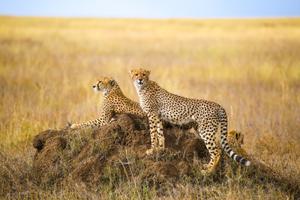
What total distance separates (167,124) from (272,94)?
5.91m

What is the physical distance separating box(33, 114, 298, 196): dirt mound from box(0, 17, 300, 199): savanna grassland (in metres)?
0.17

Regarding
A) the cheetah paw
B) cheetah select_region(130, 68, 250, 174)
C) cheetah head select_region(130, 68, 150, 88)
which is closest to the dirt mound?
the cheetah paw

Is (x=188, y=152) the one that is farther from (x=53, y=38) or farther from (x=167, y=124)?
(x=53, y=38)

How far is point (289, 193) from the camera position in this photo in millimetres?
5863

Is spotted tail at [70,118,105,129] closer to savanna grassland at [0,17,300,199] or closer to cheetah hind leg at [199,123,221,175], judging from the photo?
savanna grassland at [0,17,300,199]

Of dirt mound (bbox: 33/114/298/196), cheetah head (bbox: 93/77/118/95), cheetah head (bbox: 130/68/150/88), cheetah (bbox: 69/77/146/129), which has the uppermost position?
cheetah head (bbox: 130/68/150/88)

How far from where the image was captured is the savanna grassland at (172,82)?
7.80m

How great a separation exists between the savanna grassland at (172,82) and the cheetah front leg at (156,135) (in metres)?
0.44

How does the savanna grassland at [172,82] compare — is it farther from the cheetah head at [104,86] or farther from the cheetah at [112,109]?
the cheetah head at [104,86]

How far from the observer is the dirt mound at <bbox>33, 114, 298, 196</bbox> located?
580 centimetres

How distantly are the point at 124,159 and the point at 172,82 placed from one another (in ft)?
22.1

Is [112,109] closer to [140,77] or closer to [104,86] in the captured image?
[104,86]

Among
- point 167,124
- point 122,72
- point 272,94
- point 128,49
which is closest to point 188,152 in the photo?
point 167,124

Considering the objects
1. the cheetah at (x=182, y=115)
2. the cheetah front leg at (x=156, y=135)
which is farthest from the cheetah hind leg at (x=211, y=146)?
the cheetah front leg at (x=156, y=135)
